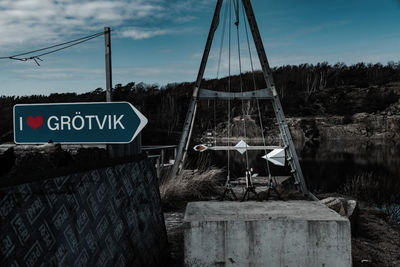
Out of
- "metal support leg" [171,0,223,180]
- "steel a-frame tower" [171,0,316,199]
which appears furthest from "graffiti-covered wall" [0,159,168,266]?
"steel a-frame tower" [171,0,316,199]

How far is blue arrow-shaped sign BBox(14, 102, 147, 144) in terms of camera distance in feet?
11.0

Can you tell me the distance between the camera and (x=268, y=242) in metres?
3.76

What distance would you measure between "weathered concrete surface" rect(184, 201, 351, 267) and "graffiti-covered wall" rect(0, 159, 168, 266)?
48 centimetres

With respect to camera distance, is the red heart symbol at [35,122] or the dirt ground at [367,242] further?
the dirt ground at [367,242]

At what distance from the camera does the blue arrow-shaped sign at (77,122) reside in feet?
11.0

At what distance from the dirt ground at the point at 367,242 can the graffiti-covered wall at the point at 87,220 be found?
0.80 meters

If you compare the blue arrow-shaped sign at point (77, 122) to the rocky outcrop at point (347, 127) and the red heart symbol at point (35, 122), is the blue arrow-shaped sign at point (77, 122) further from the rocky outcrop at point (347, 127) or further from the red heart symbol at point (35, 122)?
the rocky outcrop at point (347, 127)

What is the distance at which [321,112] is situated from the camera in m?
80.1

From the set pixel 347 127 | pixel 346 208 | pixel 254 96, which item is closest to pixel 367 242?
pixel 346 208

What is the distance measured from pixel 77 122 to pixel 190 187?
610 centimetres

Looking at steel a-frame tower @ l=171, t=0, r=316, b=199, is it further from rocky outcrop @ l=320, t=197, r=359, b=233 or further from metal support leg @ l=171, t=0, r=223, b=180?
rocky outcrop @ l=320, t=197, r=359, b=233

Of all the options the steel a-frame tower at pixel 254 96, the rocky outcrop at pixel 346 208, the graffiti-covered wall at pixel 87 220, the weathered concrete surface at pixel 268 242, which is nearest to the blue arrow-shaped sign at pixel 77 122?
the graffiti-covered wall at pixel 87 220

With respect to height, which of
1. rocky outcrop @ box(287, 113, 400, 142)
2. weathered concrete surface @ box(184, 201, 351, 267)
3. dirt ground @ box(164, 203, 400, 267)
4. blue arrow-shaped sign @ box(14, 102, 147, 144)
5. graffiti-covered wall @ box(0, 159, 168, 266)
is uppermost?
blue arrow-shaped sign @ box(14, 102, 147, 144)

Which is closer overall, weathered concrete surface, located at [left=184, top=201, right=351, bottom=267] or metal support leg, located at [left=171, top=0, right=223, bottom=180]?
weathered concrete surface, located at [left=184, top=201, right=351, bottom=267]
